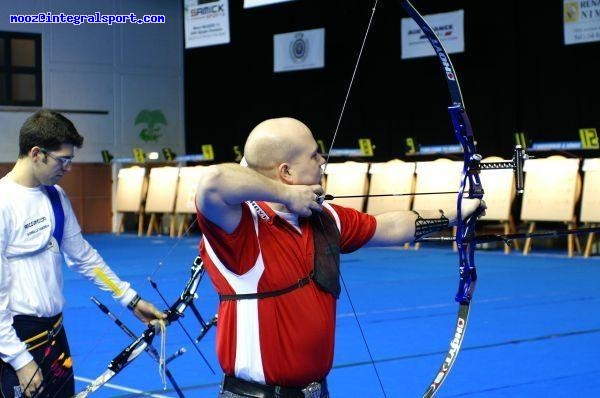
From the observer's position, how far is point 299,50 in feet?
62.0

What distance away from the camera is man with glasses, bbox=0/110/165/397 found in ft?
10.8

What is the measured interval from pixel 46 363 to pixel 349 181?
1257 cm

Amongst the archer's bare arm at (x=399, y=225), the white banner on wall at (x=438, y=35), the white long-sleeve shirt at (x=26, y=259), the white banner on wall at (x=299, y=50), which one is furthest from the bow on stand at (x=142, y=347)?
the white banner on wall at (x=299, y=50)

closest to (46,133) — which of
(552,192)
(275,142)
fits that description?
(275,142)

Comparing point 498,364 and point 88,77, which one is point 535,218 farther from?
point 88,77

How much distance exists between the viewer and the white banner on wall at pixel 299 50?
18.3 meters

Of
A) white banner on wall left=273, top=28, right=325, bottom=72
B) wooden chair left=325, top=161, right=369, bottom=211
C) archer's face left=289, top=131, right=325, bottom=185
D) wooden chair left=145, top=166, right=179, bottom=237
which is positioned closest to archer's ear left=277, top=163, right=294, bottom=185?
archer's face left=289, top=131, right=325, bottom=185

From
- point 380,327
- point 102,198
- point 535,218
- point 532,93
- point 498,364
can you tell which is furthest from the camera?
point 102,198

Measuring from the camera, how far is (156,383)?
5867mm

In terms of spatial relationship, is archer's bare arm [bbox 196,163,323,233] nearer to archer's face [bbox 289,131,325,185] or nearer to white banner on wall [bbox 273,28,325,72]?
archer's face [bbox 289,131,325,185]

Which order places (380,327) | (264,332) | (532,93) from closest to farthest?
(264,332) < (380,327) < (532,93)

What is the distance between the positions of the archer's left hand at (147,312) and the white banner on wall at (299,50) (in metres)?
14.8

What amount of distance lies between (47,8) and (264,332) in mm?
18508

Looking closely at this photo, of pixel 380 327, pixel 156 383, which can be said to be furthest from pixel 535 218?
pixel 156 383
